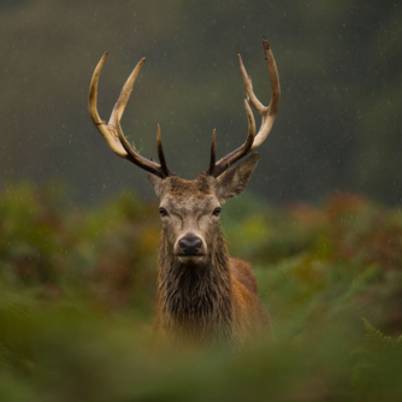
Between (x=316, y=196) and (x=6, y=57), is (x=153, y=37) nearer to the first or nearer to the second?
(x=6, y=57)

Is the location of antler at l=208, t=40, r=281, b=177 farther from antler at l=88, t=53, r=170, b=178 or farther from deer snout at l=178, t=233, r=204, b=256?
deer snout at l=178, t=233, r=204, b=256

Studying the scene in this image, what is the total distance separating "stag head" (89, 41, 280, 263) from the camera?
6723 mm

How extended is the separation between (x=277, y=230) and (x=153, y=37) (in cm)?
3720

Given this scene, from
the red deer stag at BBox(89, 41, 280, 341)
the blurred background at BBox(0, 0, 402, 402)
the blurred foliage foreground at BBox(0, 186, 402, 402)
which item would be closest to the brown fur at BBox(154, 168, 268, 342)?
the red deer stag at BBox(89, 41, 280, 341)

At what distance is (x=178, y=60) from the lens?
48.2m

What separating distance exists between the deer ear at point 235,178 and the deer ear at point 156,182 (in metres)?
0.45

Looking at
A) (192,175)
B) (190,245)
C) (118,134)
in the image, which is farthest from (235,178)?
(192,175)

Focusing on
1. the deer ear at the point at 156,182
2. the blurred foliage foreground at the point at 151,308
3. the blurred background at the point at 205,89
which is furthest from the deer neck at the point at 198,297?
the blurred background at the point at 205,89

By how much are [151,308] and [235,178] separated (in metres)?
2.96

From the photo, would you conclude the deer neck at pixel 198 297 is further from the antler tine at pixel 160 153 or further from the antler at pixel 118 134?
the antler at pixel 118 134

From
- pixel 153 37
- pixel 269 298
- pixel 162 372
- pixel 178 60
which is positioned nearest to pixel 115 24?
pixel 153 37

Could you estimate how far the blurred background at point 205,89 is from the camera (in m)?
40.3

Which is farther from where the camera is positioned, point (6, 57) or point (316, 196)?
point (6, 57)

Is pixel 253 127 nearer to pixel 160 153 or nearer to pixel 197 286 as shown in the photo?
pixel 160 153
